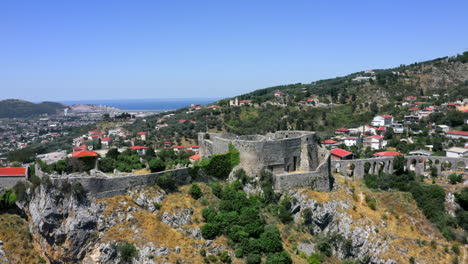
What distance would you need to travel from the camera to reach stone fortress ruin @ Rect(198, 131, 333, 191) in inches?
1259

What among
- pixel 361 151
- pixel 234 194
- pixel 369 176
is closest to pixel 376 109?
pixel 361 151

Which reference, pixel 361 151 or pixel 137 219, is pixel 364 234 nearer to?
pixel 137 219

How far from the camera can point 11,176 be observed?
30.3m

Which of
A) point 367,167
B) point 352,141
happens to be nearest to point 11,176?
point 367,167

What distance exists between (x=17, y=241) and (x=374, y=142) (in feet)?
163

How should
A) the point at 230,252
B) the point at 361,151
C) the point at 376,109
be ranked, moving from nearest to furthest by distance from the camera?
1. the point at 230,252
2. the point at 361,151
3. the point at 376,109

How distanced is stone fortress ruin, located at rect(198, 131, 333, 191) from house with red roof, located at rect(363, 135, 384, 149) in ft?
85.1

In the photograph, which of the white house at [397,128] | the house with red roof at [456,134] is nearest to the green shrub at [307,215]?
A: the house with red roof at [456,134]

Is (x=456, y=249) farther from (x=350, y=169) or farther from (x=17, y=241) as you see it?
(x=17, y=241)

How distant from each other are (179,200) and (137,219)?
3.92m

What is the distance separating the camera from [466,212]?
3334 cm

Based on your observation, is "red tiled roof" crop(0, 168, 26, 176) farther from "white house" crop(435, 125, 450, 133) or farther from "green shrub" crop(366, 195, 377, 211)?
"white house" crop(435, 125, 450, 133)

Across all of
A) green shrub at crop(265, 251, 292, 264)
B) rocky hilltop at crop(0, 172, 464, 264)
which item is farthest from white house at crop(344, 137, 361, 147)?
green shrub at crop(265, 251, 292, 264)

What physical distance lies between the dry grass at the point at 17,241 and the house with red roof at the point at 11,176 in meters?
3.24
